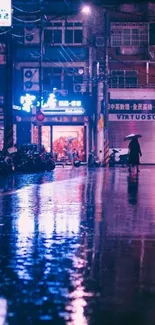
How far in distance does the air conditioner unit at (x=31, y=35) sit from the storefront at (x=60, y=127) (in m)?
4.81

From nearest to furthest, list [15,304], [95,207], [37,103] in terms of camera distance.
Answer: [15,304] → [95,207] → [37,103]

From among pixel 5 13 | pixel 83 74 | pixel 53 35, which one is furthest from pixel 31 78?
pixel 5 13

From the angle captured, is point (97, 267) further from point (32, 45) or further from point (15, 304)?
point (32, 45)

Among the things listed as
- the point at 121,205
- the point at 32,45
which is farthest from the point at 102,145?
the point at 121,205

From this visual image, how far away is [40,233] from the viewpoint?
1079cm

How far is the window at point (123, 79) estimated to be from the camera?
54.0 m

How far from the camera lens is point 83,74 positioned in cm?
5247

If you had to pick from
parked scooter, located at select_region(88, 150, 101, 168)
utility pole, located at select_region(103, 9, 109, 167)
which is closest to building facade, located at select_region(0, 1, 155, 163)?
utility pole, located at select_region(103, 9, 109, 167)

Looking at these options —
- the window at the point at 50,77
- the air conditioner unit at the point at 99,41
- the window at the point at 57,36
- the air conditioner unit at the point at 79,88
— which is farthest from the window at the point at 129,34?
the window at the point at 50,77

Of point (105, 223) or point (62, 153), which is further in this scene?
point (62, 153)

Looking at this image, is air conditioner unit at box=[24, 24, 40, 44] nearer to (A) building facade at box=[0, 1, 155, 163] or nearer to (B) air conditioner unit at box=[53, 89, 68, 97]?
(A) building facade at box=[0, 1, 155, 163]

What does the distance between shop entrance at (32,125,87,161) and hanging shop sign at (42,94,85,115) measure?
1380 mm

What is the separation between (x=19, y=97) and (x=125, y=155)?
9.24 metres

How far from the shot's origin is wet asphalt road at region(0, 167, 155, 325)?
560cm
